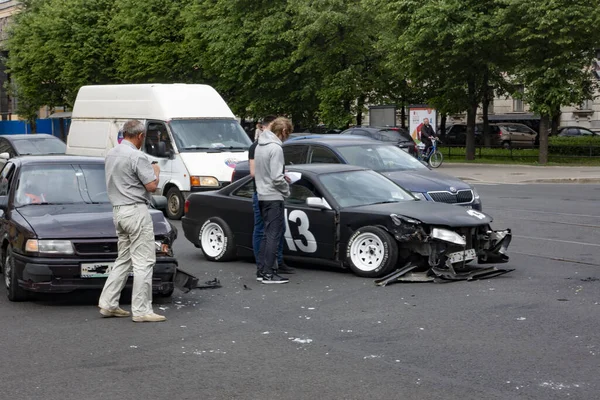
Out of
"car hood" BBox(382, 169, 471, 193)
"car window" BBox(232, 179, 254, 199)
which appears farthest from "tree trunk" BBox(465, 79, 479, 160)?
"car window" BBox(232, 179, 254, 199)

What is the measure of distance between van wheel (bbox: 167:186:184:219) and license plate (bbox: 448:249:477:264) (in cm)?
898

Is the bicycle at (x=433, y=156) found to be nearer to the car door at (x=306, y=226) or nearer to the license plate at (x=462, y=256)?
the car door at (x=306, y=226)

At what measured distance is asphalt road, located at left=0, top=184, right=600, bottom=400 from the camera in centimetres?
632

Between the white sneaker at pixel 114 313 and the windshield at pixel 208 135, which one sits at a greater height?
the windshield at pixel 208 135

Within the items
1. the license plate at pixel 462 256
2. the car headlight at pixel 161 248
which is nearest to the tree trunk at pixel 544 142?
the license plate at pixel 462 256

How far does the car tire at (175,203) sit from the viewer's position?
1884 centimetres

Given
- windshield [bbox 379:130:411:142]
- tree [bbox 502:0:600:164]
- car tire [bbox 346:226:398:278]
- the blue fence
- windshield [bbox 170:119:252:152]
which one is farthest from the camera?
the blue fence

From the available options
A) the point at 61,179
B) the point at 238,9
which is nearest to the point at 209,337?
the point at 61,179

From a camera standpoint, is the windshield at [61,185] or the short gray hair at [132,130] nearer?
the short gray hair at [132,130]

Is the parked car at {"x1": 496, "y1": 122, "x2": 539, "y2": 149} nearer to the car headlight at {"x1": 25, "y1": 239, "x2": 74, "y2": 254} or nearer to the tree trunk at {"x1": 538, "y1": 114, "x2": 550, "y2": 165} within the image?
the tree trunk at {"x1": 538, "y1": 114, "x2": 550, "y2": 165}

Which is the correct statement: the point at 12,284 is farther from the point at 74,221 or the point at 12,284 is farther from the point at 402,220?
the point at 402,220

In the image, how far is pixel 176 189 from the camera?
1902cm

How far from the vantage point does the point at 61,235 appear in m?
9.23

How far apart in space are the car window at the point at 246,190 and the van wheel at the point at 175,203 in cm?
632
